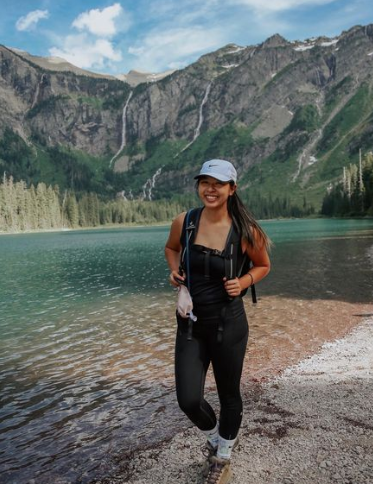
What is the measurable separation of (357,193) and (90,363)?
141945 millimetres

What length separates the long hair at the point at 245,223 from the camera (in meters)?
6.12

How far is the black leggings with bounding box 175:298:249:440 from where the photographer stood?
595 cm

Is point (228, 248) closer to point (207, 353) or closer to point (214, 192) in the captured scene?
point (214, 192)

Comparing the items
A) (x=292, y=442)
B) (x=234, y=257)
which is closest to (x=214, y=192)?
(x=234, y=257)

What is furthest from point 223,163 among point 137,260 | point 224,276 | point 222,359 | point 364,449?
point 137,260

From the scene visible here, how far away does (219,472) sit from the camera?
638 centimetres

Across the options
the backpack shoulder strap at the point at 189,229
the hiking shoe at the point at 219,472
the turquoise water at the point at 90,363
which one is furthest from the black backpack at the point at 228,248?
the turquoise water at the point at 90,363

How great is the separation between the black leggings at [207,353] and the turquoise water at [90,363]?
3.36 m

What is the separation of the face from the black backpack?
33cm

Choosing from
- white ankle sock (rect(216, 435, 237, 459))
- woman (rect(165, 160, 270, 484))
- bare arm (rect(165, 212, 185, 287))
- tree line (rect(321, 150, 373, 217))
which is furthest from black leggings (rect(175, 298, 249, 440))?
tree line (rect(321, 150, 373, 217))

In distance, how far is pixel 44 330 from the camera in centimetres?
2227

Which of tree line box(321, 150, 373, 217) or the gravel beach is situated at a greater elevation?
tree line box(321, 150, 373, 217)

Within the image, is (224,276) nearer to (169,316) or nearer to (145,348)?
(145,348)

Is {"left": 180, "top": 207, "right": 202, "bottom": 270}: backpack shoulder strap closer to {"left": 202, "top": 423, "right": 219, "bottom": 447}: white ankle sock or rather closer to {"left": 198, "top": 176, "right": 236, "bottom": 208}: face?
{"left": 198, "top": 176, "right": 236, "bottom": 208}: face
